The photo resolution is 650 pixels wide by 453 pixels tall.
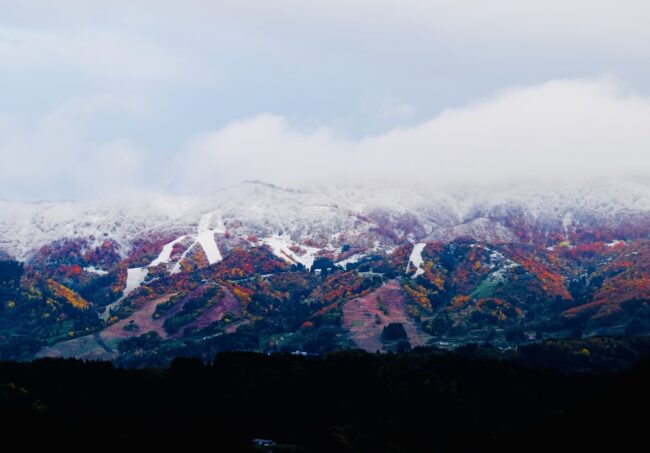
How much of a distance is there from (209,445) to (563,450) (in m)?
77.6

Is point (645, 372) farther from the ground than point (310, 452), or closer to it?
farther from the ground

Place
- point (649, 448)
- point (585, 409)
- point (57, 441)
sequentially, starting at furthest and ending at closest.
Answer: point (585, 409) < point (57, 441) < point (649, 448)

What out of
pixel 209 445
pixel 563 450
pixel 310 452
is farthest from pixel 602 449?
pixel 209 445

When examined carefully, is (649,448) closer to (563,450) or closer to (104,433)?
(563,450)

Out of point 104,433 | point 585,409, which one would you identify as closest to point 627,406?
Answer: point 585,409

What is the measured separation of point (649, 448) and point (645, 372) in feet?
118

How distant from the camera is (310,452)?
7869 inches

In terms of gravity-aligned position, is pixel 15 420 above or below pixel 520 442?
above

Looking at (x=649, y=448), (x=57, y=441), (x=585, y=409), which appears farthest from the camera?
(x=585, y=409)

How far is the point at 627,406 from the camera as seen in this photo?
18738 cm

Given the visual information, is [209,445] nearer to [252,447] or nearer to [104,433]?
[252,447]

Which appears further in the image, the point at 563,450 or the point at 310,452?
the point at 310,452

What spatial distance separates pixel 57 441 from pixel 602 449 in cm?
11596

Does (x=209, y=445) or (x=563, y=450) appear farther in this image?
(x=209, y=445)
